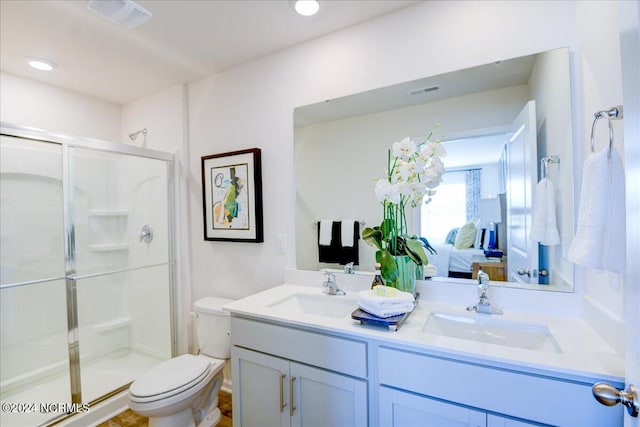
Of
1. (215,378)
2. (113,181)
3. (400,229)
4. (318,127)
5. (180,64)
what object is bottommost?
(215,378)

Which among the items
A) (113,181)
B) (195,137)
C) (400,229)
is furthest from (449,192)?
(113,181)

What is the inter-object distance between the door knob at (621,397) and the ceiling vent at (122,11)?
2284mm

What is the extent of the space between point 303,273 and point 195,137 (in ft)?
4.77

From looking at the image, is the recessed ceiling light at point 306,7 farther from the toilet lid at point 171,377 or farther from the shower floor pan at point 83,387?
the shower floor pan at point 83,387

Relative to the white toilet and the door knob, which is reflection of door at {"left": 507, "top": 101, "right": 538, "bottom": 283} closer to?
the door knob

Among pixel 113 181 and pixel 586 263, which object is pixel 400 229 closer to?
pixel 586 263

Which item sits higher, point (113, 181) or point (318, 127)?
point (318, 127)

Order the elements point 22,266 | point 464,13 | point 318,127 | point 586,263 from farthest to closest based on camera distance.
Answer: point 22,266
point 318,127
point 464,13
point 586,263

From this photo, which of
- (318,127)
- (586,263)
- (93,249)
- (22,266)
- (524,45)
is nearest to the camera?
(586,263)

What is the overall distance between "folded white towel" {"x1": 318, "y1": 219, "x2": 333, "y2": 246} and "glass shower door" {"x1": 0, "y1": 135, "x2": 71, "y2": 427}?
1.69 metres

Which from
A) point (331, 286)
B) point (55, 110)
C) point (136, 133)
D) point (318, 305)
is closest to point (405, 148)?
point (331, 286)

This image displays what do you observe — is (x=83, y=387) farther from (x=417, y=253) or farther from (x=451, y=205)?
(x=451, y=205)

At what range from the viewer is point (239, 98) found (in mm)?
2197

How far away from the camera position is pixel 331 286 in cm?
167
